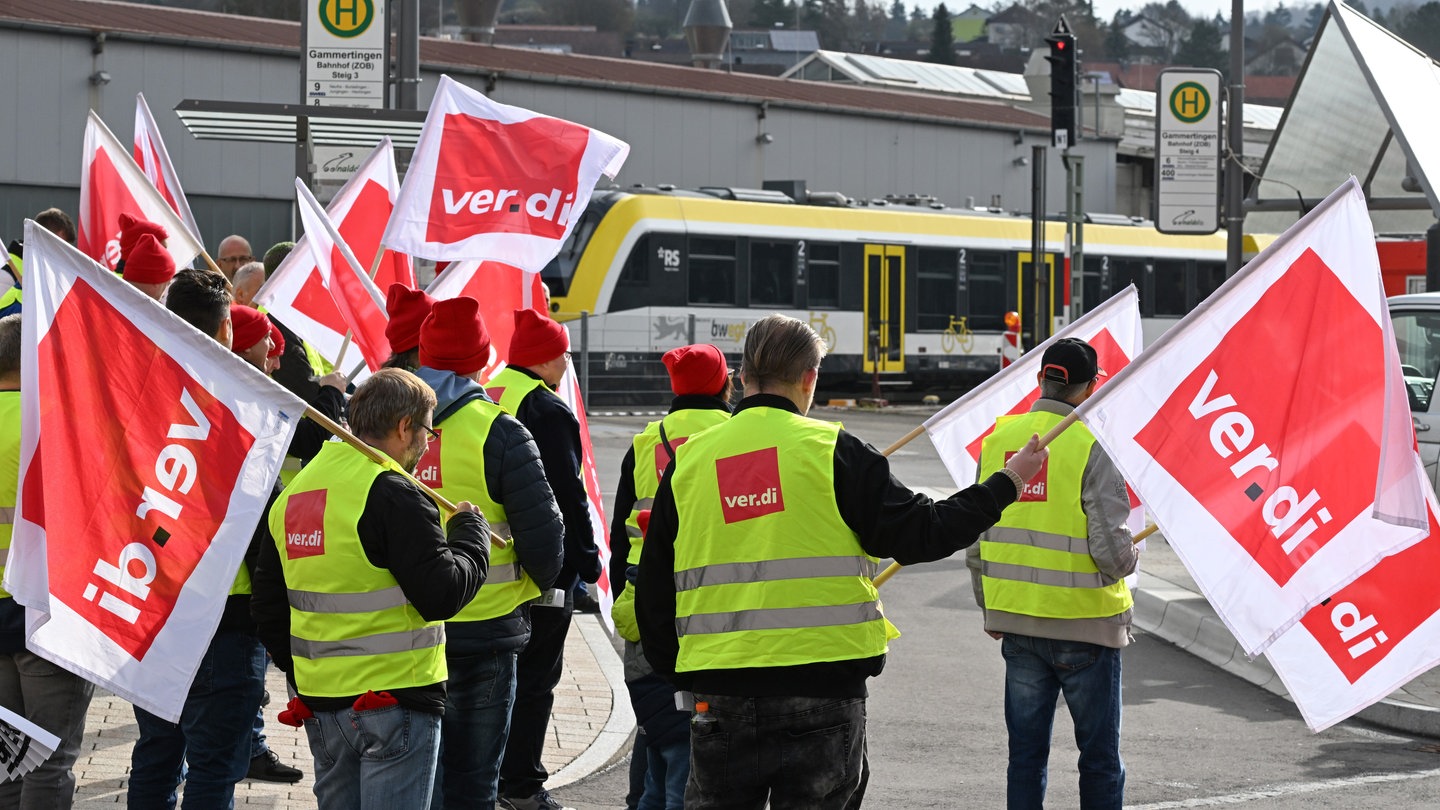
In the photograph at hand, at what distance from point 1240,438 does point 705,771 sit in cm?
171

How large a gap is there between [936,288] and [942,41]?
332 feet

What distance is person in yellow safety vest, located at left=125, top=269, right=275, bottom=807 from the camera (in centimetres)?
553

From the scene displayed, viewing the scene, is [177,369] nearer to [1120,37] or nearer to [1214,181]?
[1214,181]

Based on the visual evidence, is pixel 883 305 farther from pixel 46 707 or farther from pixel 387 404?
pixel 387 404

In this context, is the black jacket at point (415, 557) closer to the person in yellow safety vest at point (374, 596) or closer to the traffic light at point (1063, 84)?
the person in yellow safety vest at point (374, 596)

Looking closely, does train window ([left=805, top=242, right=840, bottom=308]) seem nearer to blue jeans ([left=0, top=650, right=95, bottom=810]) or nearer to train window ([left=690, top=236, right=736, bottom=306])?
train window ([left=690, top=236, right=736, bottom=306])

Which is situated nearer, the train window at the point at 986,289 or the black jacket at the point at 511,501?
the black jacket at the point at 511,501

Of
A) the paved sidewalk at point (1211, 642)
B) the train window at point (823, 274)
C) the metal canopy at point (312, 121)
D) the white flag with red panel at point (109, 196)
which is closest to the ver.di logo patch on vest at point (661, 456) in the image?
the paved sidewalk at point (1211, 642)

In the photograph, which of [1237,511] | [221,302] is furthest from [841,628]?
[221,302]

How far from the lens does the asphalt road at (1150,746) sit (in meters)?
7.48

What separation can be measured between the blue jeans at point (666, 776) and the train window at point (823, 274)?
81.8 ft

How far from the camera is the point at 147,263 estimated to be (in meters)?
6.87

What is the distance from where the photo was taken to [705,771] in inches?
183

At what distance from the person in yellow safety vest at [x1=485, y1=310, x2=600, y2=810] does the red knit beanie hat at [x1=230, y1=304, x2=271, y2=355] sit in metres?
0.85
